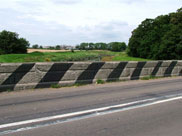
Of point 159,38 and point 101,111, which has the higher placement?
point 159,38

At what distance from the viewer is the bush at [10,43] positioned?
77.1 meters

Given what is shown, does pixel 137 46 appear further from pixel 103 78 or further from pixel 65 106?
pixel 65 106

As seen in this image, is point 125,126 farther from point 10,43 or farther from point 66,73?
point 10,43

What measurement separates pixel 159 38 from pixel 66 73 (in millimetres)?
58592

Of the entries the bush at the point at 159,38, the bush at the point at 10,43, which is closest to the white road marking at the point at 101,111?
the bush at the point at 159,38

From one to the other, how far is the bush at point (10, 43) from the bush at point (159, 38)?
43551mm

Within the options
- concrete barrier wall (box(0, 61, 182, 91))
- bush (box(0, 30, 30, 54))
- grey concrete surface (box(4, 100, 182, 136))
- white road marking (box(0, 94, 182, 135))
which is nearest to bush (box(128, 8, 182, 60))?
bush (box(0, 30, 30, 54))

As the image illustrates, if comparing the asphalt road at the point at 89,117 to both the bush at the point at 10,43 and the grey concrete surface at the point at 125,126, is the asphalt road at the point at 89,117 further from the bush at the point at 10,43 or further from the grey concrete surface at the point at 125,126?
the bush at the point at 10,43

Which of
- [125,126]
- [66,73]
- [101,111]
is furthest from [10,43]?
[125,126]

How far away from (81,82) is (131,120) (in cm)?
483

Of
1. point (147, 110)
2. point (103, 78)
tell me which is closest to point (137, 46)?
point (103, 78)

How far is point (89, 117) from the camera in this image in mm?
4793

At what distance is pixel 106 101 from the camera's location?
20.7 ft

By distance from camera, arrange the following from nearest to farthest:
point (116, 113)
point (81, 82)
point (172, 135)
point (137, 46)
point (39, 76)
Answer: point (172, 135) → point (116, 113) → point (39, 76) → point (81, 82) → point (137, 46)
